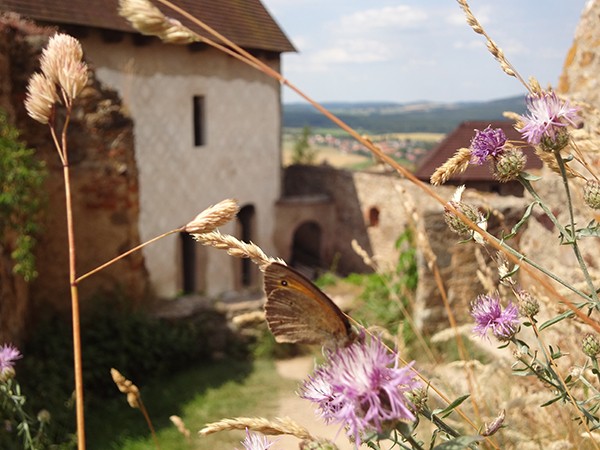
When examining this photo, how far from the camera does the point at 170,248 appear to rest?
38.7 ft

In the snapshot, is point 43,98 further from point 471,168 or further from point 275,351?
point 471,168

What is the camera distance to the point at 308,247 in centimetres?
1822

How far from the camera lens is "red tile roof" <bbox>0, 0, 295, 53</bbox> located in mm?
9609

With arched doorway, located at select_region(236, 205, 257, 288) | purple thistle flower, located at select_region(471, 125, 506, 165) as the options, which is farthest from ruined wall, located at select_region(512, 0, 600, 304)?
arched doorway, located at select_region(236, 205, 257, 288)

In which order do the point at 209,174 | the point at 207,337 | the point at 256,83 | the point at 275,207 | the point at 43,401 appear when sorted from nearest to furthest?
the point at 43,401 → the point at 207,337 → the point at 209,174 → the point at 256,83 → the point at 275,207

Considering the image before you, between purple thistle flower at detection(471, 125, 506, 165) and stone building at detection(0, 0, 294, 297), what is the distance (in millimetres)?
9267

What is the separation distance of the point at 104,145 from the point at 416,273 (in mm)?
4396

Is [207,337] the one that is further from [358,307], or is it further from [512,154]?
[512,154]

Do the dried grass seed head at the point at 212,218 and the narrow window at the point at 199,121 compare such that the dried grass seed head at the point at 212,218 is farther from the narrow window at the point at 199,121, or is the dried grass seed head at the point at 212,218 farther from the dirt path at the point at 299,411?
the narrow window at the point at 199,121

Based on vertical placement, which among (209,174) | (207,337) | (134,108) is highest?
(134,108)

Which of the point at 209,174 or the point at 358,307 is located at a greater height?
the point at 209,174

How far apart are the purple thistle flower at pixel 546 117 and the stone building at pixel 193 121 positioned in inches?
368

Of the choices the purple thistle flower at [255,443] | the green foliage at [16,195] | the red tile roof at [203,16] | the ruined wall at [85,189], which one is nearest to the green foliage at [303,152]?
the red tile roof at [203,16]

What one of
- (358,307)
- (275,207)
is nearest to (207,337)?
(358,307)
